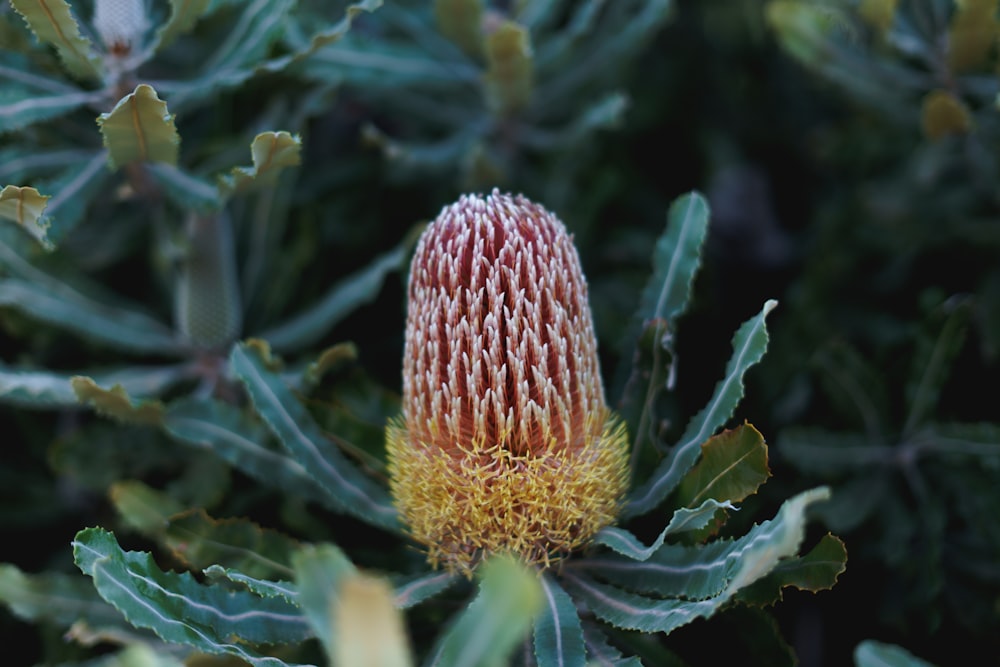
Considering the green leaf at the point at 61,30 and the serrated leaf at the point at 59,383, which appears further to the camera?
the serrated leaf at the point at 59,383

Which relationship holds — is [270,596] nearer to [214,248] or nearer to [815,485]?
[214,248]

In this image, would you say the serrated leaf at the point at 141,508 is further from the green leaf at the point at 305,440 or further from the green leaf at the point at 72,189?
the green leaf at the point at 72,189

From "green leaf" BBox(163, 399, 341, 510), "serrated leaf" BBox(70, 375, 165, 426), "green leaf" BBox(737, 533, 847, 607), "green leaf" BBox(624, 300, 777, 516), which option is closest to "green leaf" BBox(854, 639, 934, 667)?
"green leaf" BBox(737, 533, 847, 607)

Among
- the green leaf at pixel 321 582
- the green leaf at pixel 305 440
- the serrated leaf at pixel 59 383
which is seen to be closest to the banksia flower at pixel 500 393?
the green leaf at pixel 305 440

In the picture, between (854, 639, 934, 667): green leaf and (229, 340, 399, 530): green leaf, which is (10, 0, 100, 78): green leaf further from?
(854, 639, 934, 667): green leaf

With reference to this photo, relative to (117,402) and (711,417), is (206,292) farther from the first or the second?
(711,417)

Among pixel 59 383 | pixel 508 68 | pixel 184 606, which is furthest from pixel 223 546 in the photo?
pixel 508 68

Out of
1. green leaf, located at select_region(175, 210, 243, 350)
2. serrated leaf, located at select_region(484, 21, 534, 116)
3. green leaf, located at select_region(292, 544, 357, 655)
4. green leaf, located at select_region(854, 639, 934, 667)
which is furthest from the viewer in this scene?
green leaf, located at select_region(175, 210, 243, 350)
